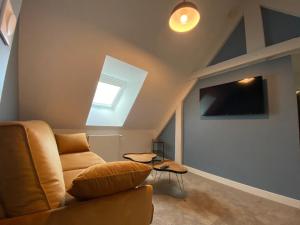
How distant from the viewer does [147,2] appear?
6.58ft

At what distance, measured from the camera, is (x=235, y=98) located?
265 centimetres

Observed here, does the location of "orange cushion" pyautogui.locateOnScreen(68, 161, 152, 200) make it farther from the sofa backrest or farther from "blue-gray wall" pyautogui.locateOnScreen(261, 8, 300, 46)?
"blue-gray wall" pyautogui.locateOnScreen(261, 8, 300, 46)

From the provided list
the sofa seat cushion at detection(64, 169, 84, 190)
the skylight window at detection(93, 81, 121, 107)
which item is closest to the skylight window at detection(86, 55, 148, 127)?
the skylight window at detection(93, 81, 121, 107)

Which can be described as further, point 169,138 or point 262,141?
point 169,138

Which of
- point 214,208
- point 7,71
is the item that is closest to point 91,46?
point 7,71

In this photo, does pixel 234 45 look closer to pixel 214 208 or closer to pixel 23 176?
pixel 214 208

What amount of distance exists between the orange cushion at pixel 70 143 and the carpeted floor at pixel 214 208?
54.8 inches

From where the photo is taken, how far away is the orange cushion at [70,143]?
2424 millimetres

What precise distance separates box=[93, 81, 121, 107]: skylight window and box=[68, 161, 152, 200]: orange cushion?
2890 mm

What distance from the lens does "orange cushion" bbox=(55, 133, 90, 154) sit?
242cm

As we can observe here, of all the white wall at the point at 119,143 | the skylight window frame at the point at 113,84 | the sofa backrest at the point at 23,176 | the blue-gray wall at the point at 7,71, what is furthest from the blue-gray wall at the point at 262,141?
the blue-gray wall at the point at 7,71

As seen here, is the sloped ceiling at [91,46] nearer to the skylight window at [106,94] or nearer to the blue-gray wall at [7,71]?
the blue-gray wall at [7,71]

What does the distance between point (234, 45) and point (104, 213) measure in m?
3.24

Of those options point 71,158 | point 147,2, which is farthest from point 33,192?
point 147,2
